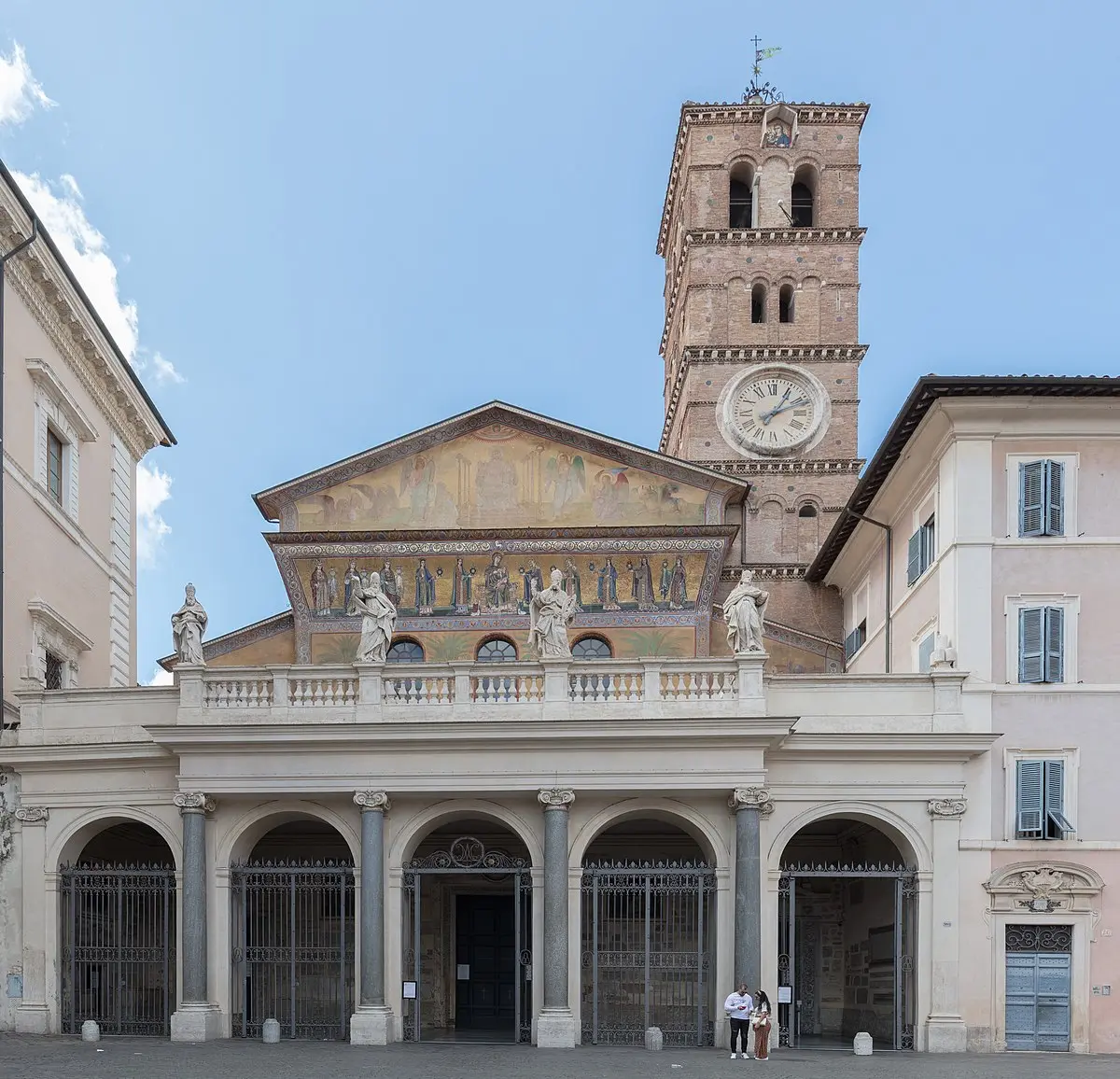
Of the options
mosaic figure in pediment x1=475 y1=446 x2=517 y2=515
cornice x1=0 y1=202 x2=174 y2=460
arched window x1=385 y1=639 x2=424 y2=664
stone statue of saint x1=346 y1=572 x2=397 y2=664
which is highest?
cornice x1=0 y1=202 x2=174 y2=460

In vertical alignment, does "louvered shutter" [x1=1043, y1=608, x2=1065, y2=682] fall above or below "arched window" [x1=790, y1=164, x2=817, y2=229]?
below

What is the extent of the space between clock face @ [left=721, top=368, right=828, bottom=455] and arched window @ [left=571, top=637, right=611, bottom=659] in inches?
517

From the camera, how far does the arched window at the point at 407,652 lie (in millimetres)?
31703

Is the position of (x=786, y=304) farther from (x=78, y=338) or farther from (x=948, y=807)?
(x=948, y=807)

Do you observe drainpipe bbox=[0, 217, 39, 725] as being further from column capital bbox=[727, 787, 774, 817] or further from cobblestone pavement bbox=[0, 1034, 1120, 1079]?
column capital bbox=[727, 787, 774, 817]

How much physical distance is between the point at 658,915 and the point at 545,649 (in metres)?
6.61

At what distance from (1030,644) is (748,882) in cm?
561

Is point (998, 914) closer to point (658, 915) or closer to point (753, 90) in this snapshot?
point (658, 915)

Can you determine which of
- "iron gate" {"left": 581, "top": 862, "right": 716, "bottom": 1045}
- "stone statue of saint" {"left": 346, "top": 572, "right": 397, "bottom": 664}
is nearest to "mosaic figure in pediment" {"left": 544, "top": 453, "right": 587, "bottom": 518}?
"iron gate" {"left": 581, "top": 862, "right": 716, "bottom": 1045}

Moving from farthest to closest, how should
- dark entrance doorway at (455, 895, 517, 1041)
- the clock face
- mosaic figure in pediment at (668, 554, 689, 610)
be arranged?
the clock face < mosaic figure in pediment at (668, 554, 689, 610) < dark entrance doorway at (455, 895, 517, 1041)

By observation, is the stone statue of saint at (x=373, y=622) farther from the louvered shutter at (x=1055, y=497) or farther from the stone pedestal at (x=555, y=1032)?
the louvered shutter at (x=1055, y=497)

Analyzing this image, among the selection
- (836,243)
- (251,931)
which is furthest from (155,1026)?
(836,243)

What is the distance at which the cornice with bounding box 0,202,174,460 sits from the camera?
1038 inches

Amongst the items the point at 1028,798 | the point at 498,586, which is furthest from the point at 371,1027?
the point at 498,586
